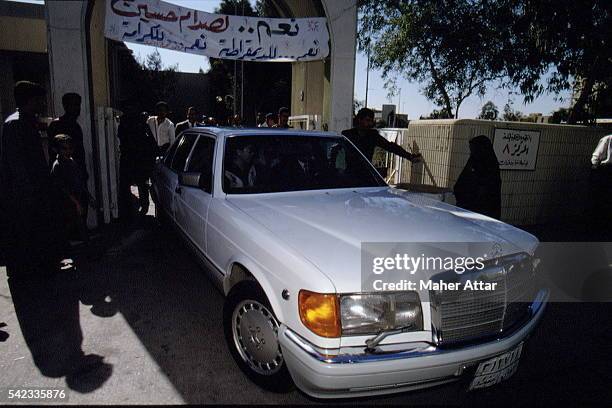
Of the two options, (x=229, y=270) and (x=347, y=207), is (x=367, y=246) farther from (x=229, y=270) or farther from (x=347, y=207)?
(x=229, y=270)

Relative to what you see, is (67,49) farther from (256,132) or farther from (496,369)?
(496,369)

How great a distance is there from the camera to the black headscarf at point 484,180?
14.0 feet

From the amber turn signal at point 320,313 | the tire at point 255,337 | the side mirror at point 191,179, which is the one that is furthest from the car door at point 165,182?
the amber turn signal at point 320,313

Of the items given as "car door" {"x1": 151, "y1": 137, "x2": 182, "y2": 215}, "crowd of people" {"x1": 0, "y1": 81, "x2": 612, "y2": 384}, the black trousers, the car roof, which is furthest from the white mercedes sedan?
"car door" {"x1": 151, "y1": 137, "x2": 182, "y2": 215}

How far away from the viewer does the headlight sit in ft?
6.19

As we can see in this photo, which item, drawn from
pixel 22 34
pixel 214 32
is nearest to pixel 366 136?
pixel 214 32

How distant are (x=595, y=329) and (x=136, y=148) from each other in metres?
6.43

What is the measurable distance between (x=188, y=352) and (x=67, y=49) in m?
4.83

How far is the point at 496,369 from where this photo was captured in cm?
209

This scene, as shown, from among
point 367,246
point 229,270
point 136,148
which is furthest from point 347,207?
point 136,148

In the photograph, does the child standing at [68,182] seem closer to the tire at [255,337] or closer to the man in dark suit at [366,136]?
the tire at [255,337]

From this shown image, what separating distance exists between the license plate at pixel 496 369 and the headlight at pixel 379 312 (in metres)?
0.44

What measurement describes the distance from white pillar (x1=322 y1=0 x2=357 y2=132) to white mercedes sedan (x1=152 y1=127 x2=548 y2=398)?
3565 mm

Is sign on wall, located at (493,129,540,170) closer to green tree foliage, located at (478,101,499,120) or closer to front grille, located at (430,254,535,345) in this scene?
front grille, located at (430,254,535,345)
